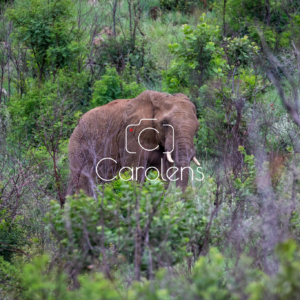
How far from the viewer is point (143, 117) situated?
22.6ft

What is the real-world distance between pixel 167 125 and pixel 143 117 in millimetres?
608

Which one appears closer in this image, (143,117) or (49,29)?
(143,117)

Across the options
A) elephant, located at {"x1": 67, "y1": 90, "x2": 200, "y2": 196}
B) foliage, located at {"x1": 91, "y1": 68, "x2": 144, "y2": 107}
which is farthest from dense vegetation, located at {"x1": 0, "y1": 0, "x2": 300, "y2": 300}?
elephant, located at {"x1": 67, "y1": 90, "x2": 200, "y2": 196}

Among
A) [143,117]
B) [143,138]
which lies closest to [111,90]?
[143,117]

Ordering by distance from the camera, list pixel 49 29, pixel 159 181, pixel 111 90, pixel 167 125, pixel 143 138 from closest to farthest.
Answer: pixel 159 181 → pixel 167 125 → pixel 143 138 → pixel 111 90 → pixel 49 29

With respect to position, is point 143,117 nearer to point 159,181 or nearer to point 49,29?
point 159,181

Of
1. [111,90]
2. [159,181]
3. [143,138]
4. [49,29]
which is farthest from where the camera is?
[49,29]

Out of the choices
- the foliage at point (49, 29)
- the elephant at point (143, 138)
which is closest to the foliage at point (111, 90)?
the foliage at point (49, 29)

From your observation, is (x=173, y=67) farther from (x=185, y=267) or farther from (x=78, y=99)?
(x=185, y=267)

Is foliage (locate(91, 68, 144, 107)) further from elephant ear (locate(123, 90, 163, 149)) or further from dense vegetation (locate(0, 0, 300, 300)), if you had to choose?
elephant ear (locate(123, 90, 163, 149))

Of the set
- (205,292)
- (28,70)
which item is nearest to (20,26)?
(28,70)

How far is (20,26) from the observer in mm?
11258

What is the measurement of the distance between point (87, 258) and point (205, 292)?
1.20 m

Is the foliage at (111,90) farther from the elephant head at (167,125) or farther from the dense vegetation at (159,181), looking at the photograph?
the elephant head at (167,125)
